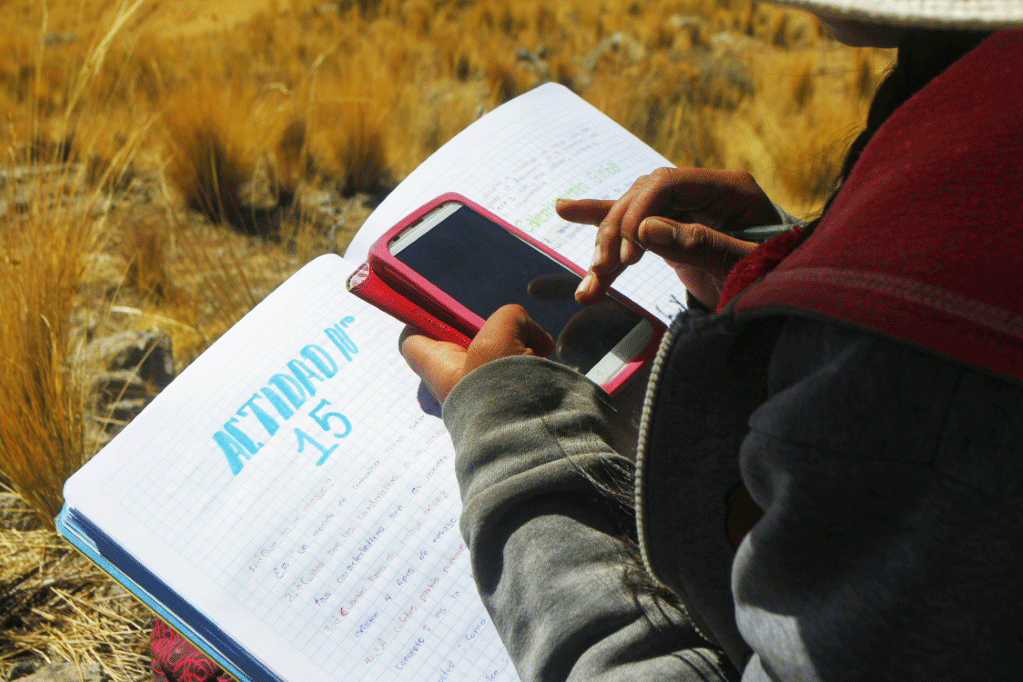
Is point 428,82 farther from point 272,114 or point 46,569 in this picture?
point 46,569

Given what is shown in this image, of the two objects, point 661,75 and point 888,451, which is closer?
point 888,451

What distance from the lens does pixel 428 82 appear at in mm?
2791

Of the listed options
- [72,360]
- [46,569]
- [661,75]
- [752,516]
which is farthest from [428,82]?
[752,516]

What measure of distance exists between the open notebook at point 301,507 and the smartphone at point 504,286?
9 cm

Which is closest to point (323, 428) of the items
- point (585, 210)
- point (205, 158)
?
point (585, 210)

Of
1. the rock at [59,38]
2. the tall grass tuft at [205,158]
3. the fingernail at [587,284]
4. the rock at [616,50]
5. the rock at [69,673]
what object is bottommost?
the rock at [69,673]

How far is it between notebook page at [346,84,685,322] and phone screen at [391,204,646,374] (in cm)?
9

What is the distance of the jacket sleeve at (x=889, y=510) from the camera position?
37 centimetres

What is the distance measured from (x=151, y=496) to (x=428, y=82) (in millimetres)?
2350

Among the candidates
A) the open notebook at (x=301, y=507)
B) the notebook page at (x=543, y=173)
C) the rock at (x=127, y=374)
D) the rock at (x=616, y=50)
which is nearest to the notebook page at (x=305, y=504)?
the open notebook at (x=301, y=507)

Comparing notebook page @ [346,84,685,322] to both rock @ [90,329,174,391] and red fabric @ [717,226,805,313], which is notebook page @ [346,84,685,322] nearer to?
red fabric @ [717,226,805,313]

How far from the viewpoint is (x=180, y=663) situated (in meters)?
0.83

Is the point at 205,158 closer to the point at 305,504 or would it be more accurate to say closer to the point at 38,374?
the point at 38,374

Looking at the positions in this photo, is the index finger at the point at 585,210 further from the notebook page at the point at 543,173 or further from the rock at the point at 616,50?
the rock at the point at 616,50
